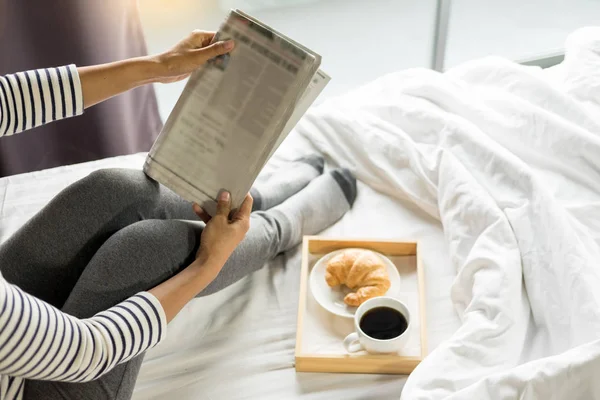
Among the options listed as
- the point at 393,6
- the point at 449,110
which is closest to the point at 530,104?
the point at 449,110

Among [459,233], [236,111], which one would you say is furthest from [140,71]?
[459,233]

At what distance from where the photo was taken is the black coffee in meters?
0.98

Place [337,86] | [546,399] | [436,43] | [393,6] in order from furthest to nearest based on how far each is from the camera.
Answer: [393,6] → [337,86] → [436,43] → [546,399]

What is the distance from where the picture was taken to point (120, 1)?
63.1 inches

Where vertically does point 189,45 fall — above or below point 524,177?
above

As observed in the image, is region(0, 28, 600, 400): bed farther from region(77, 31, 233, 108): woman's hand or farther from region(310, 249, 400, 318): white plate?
region(77, 31, 233, 108): woman's hand

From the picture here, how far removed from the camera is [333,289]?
1.11 metres

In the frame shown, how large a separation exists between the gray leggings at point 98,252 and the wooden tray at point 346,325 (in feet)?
0.57

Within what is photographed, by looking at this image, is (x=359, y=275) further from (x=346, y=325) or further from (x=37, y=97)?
(x=37, y=97)

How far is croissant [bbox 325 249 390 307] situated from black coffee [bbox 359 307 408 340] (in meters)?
0.05

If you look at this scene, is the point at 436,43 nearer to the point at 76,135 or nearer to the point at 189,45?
the point at 76,135

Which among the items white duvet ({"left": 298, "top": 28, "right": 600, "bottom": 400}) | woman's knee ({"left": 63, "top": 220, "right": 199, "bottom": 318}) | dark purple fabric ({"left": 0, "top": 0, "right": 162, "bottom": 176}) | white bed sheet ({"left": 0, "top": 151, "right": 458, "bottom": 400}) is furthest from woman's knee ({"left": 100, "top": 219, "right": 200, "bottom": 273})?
dark purple fabric ({"left": 0, "top": 0, "right": 162, "bottom": 176})

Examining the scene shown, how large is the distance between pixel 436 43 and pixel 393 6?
1.69 ft

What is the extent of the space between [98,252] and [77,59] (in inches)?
34.8
